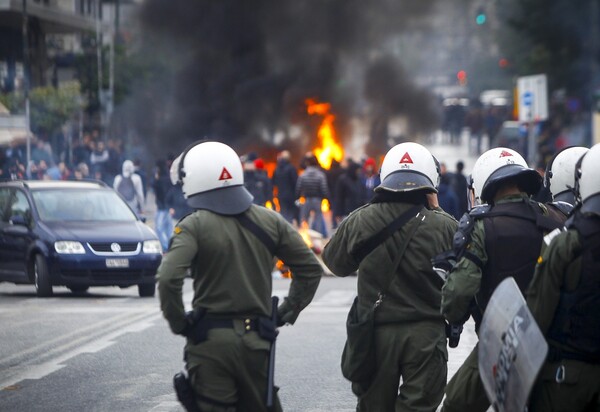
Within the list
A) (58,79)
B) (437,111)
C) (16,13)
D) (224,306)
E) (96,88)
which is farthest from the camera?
(58,79)

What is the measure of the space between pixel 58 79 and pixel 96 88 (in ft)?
28.8

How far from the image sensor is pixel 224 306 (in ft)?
18.7

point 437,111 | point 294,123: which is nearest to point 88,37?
point 294,123

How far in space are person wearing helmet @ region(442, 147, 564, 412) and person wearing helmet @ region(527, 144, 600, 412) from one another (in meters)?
0.69

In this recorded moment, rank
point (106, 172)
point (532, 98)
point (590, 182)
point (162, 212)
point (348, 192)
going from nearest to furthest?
point (590, 182)
point (162, 212)
point (348, 192)
point (532, 98)
point (106, 172)

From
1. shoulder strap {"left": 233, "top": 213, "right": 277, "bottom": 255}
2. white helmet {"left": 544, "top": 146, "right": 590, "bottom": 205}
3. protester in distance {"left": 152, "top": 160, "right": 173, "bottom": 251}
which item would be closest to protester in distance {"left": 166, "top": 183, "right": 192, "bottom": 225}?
protester in distance {"left": 152, "top": 160, "right": 173, "bottom": 251}

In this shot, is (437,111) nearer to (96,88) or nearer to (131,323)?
(96,88)

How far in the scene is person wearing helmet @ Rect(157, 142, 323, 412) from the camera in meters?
5.64

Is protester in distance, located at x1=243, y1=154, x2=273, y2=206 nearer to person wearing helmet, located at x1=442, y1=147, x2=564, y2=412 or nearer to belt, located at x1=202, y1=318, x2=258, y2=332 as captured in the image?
person wearing helmet, located at x1=442, y1=147, x2=564, y2=412

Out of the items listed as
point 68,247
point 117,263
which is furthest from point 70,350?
point 68,247

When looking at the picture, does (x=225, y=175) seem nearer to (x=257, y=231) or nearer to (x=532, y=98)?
(x=257, y=231)

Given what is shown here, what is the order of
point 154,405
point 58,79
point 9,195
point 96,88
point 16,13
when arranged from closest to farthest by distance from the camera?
1. point 154,405
2. point 9,195
3. point 16,13
4. point 96,88
5. point 58,79

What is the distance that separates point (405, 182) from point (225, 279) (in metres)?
1.25

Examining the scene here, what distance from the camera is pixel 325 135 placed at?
45.6 metres
